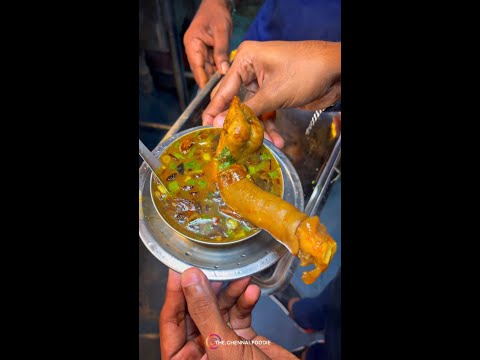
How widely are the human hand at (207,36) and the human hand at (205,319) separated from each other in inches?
66.0

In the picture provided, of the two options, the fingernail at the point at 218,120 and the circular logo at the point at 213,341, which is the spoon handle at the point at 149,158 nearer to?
the fingernail at the point at 218,120

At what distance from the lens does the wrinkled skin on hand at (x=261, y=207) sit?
1.26 m

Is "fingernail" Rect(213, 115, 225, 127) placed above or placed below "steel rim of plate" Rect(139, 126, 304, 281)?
above

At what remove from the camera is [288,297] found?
7.75 ft

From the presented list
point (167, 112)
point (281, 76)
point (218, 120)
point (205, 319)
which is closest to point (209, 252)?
point (205, 319)

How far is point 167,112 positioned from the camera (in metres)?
3.00

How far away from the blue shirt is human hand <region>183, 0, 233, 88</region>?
351mm

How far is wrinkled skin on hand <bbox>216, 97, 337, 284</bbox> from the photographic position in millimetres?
1265

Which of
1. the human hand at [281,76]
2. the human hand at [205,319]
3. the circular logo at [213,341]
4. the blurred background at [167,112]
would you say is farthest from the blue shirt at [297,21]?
the circular logo at [213,341]

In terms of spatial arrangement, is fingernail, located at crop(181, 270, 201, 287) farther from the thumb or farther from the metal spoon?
the metal spoon

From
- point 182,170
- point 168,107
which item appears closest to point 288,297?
point 182,170

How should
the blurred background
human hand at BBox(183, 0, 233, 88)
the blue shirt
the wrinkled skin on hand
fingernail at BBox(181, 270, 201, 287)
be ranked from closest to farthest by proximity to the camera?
the wrinkled skin on hand, fingernail at BBox(181, 270, 201, 287), the blurred background, the blue shirt, human hand at BBox(183, 0, 233, 88)

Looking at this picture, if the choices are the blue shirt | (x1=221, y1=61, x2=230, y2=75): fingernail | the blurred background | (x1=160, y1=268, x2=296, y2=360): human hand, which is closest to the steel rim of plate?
(x1=160, y1=268, x2=296, y2=360): human hand

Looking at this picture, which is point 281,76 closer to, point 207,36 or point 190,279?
point 207,36
